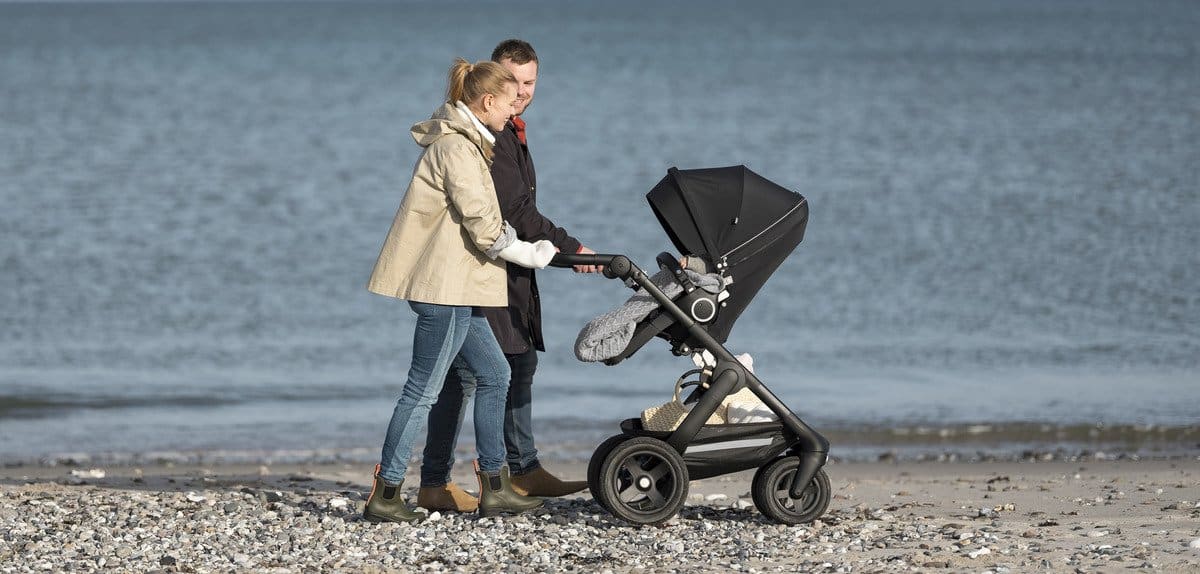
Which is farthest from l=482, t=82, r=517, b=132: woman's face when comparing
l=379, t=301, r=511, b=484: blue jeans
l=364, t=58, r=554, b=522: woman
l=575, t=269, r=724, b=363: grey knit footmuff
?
l=575, t=269, r=724, b=363: grey knit footmuff

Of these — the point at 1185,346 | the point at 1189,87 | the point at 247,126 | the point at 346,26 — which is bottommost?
the point at 1185,346

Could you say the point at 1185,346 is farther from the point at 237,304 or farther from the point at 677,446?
the point at 237,304

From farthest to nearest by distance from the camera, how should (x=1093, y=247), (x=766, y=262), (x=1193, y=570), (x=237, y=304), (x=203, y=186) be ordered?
(x=203, y=186)
(x=1093, y=247)
(x=237, y=304)
(x=766, y=262)
(x=1193, y=570)

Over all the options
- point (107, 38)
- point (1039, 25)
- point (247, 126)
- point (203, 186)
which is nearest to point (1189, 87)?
point (247, 126)

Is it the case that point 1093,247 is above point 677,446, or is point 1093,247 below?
above

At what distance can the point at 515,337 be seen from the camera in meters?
5.37

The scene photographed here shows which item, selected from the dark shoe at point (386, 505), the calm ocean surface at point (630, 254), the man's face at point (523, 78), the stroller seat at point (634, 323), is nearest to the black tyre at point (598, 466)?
the stroller seat at point (634, 323)

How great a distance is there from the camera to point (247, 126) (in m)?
29.9

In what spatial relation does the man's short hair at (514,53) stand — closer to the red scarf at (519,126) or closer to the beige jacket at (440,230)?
the red scarf at (519,126)

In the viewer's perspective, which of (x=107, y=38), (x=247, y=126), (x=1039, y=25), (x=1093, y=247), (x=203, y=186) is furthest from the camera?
(x=1039, y=25)

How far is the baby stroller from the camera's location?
507cm

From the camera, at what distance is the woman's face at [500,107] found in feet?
16.4

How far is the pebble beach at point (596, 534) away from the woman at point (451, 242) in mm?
454

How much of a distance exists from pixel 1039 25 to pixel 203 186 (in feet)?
212
